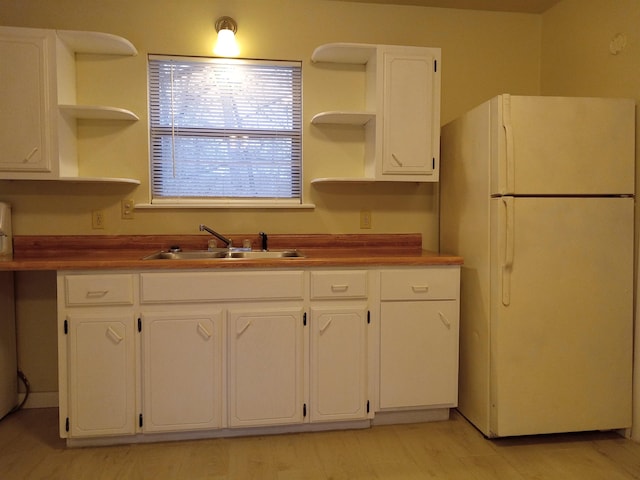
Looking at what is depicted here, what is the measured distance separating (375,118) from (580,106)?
3.32 feet

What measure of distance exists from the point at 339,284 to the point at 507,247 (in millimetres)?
828

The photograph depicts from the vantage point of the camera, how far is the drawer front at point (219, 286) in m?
2.00

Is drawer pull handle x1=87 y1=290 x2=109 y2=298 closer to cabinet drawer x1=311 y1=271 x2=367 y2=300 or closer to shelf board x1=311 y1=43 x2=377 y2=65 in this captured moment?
cabinet drawer x1=311 y1=271 x2=367 y2=300

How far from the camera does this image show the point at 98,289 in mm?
1968

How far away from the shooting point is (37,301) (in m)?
2.48

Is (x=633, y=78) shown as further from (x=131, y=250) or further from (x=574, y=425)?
(x=131, y=250)

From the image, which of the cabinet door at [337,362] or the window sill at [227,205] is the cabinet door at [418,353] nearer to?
the cabinet door at [337,362]

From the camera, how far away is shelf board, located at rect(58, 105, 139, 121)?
7.27 ft

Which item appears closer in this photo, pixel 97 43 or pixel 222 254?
pixel 97 43

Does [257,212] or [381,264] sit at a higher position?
[257,212]

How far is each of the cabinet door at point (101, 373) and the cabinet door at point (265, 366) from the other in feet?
1.57

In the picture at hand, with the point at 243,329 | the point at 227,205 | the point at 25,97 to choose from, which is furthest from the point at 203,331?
the point at 25,97

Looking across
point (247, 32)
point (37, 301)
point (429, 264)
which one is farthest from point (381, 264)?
point (37, 301)

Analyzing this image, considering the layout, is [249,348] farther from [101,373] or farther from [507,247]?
[507,247]
